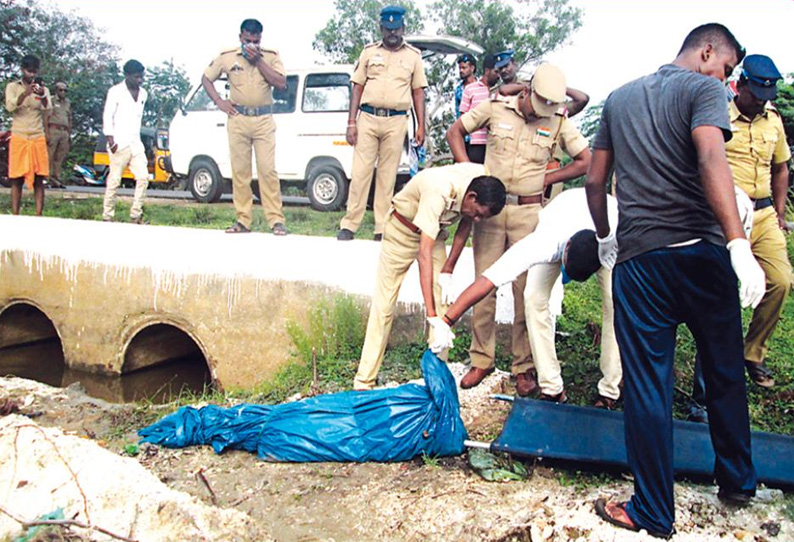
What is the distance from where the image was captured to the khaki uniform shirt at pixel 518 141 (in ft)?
13.7

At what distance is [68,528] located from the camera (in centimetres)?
273

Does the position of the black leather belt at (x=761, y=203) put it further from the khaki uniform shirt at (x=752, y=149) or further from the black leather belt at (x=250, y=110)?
the black leather belt at (x=250, y=110)

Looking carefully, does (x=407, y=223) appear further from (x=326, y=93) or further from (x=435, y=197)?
(x=326, y=93)

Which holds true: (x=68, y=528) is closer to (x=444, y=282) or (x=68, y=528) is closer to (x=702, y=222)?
(x=444, y=282)

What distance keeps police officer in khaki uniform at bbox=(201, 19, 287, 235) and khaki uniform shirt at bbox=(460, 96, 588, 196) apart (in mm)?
2819

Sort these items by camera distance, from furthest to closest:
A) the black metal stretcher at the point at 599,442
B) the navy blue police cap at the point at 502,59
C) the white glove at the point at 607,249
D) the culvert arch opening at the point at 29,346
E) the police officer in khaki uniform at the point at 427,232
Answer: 1. the culvert arch opening at the point at 29,346
2. the navy blue police cap at the point at 502,59
3. the police officer in khaki uniform at the point at 427,232
4. the white glove at the point at 607,249
5. the black metal stretcher at the point at 599,442

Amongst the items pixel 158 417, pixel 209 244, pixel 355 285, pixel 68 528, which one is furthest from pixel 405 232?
pixel 209 244

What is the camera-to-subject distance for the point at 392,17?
220 inches

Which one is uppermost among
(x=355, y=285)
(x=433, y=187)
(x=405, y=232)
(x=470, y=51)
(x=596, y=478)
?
(x=470, y=51)

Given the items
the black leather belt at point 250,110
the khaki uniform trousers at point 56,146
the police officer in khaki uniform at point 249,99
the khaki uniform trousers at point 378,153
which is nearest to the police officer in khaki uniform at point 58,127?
the khaki uniform trousers at point 56,146

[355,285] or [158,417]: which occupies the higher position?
[355,285]

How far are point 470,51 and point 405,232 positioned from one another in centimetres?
654

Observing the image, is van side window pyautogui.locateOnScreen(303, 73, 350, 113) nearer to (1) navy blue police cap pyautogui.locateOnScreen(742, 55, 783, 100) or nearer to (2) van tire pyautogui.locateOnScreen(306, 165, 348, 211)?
(2) van tire pyautogui.locateOnScreen(306, 165, 348, 211)

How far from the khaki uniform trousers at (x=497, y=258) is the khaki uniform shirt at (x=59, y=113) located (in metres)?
8.98
